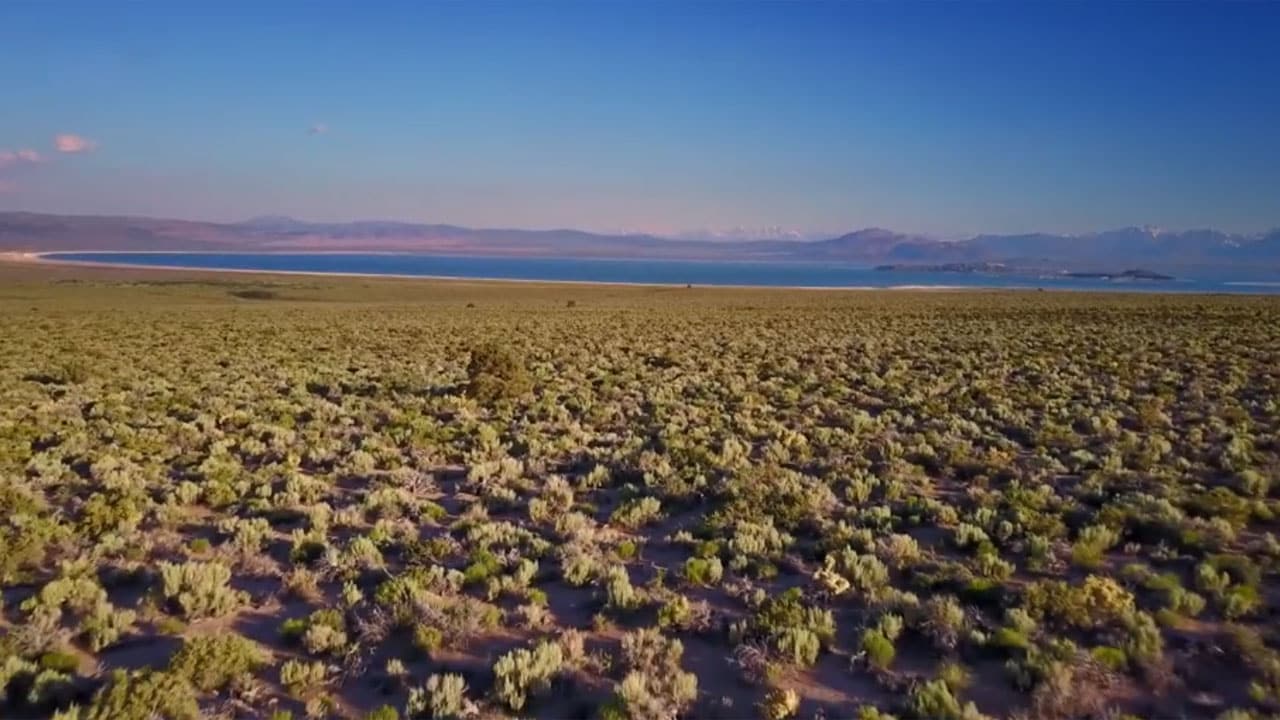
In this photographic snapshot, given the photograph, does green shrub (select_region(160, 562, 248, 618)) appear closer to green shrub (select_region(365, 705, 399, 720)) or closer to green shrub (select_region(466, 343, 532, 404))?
green shrub (select_region(365, 705, 399, 720))

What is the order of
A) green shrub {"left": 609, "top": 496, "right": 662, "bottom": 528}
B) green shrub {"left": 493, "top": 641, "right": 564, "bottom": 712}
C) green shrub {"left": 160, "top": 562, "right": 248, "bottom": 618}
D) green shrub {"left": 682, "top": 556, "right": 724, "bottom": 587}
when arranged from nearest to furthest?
green shrub {"left": 493, "top": 641, "right": 564, "bottom": 712}, green shrub {"left": 160, "top": 562, "right": 248, "bottom": 618}, green shrub {"left": 682, "top": 556, "right": 724, "bottom": 587}, green shrub {"left": 609, "top": 496, "right": 662, "bottom": 528}

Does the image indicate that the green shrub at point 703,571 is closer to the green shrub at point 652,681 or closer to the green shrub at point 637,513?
the green shrub at point 652,681

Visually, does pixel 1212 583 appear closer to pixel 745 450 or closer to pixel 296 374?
pixel 745 450

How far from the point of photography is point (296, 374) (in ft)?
71.1

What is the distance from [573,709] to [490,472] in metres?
6.34

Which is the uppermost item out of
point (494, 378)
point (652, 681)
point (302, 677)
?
point (494, 378)

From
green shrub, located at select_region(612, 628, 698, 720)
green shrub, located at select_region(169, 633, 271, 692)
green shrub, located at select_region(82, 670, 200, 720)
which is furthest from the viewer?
green shrub, located at select_region(169, 633, 271, 692)

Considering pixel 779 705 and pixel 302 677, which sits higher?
pixel 779 705

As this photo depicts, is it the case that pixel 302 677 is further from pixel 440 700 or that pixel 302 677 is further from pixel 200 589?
pixel 200 589

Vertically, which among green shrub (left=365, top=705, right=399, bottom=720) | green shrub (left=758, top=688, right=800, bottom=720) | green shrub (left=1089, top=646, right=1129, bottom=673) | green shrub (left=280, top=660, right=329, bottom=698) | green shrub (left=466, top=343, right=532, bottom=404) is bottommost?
green shrub (left=280, top=660, right=329, bottom=698)

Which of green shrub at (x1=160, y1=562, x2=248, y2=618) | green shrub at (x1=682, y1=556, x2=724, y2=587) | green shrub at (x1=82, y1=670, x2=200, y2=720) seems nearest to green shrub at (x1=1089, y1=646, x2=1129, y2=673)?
green shrub at (x1=682, y1=556, x2=724, y2=587)

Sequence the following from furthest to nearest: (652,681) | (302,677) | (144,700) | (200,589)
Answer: (200,589), (302,677), (652,681), (144,700)

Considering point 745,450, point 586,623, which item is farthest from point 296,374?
point 586,623

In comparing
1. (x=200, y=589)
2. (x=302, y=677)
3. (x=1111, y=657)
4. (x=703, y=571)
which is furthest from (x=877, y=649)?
(x=200, y=589)
